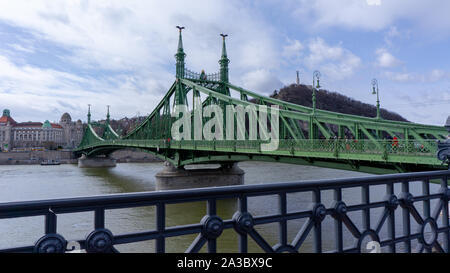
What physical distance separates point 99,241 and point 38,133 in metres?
154

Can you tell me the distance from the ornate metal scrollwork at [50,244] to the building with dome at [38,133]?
435 feet

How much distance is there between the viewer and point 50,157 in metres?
85.1

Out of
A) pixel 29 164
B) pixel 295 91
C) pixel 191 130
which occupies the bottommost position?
pixel 29 164

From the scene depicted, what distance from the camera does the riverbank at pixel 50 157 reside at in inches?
3039

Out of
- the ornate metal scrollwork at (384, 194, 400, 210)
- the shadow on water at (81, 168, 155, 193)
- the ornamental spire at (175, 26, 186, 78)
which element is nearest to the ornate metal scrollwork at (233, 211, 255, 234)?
the ornate metal scrollwork at (384, 194, 400, 210)

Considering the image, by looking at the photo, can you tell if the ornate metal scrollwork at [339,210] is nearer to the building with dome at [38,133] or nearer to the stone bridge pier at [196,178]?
the stone bridge pier at [196,178]

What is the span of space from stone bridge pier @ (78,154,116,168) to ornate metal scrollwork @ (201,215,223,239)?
7478cm

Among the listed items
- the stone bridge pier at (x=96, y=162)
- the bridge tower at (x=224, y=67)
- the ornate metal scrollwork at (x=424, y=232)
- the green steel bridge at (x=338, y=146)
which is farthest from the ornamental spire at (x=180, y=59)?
the stone bridge pier at (x=96, y=162)

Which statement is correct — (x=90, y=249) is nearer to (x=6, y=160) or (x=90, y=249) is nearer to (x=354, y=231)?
(x=354, y=231)

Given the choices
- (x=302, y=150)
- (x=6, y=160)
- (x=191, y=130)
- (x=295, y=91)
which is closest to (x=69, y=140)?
(x=6, y=160)

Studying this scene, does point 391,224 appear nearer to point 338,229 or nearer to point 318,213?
point 338,229
